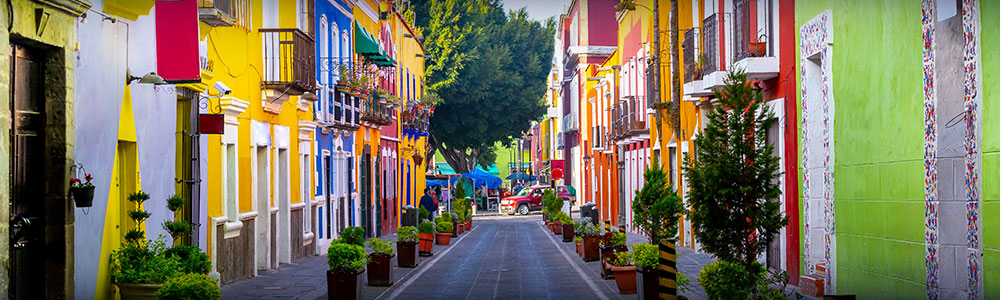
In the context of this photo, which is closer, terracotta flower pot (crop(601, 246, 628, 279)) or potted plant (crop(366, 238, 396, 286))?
potted plant (crop(366, 238, 396, 286))

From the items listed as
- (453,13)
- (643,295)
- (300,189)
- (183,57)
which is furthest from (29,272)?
(453,13)

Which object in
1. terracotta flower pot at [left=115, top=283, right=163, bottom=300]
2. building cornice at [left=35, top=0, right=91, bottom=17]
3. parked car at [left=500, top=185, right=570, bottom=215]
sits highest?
building cornice at [left=35, top=0, right=91, bottom=17]

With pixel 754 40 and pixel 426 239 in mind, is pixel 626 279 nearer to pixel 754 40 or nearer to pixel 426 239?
pixel 754 40

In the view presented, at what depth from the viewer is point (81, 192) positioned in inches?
393

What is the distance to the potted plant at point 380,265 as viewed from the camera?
656 inches

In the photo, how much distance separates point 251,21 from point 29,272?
9755 millimetres

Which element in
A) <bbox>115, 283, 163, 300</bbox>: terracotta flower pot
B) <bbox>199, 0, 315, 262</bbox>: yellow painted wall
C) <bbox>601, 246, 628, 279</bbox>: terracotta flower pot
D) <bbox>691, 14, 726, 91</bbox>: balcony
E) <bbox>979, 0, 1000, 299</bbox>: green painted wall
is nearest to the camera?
<bbox>979, 0, 1000, 299</bbox>: green painted wall

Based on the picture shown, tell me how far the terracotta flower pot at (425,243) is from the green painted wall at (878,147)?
12080 millimetres

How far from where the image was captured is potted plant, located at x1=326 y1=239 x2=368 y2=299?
540 inches

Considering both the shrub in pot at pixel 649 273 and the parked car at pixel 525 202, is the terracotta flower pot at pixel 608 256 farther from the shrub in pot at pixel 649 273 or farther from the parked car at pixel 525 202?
the parked car at pixel 525 202

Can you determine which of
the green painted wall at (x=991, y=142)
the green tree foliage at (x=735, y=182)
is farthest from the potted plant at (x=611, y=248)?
the green painted wall at (x=991, y=142)

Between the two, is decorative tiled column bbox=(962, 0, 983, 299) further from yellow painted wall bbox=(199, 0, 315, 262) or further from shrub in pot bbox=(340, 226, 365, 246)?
yellow painted wall bbox=(199, 0, 315, 262)

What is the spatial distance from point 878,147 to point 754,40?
21.0 ft

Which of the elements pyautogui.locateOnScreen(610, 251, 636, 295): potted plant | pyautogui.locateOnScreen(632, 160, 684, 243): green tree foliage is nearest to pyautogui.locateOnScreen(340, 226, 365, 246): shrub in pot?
pyautogui.locateOnScreen(610, 251, 636, 295): potted plant
